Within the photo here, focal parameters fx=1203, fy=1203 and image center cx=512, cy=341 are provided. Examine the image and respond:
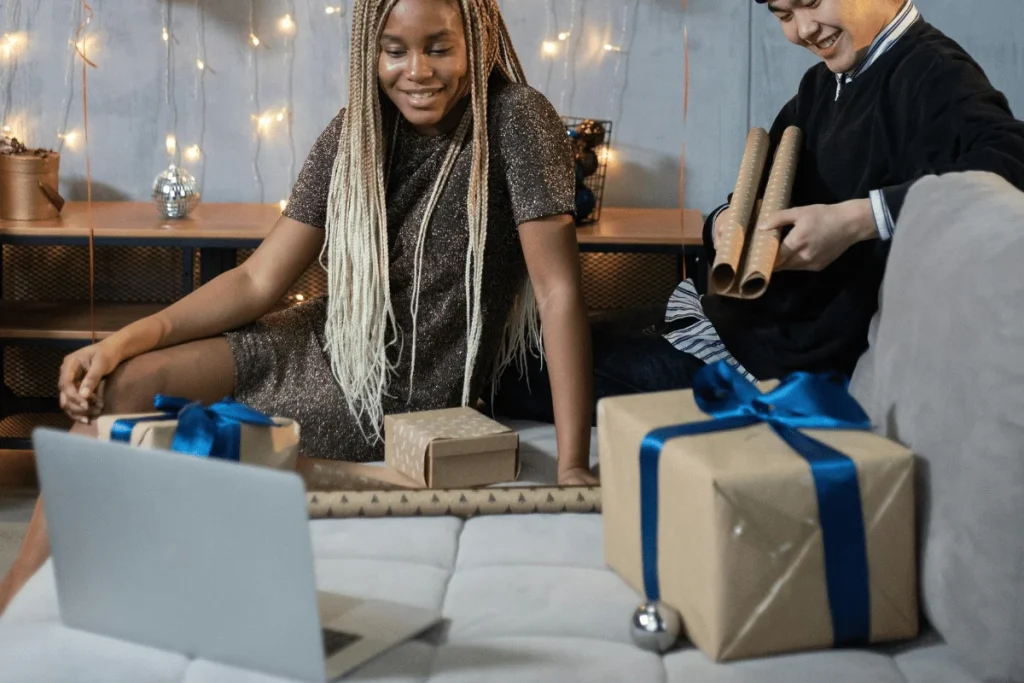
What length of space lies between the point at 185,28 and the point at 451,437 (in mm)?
1663

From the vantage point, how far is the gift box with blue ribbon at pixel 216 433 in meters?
1.34

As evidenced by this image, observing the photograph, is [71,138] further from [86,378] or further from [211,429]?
[211,429]

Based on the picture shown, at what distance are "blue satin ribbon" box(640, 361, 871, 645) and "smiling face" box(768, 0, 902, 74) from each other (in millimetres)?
560

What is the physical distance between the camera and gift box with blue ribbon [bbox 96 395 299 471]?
4.39 ft

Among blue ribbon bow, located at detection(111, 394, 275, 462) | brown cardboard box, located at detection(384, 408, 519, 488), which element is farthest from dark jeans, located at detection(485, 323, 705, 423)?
blue ribbon bow, located at detection(111, 394, 275, 462)

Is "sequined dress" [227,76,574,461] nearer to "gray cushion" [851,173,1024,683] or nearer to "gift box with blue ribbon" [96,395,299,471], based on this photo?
"gift box with blue ribbon" [96,395,299,471]

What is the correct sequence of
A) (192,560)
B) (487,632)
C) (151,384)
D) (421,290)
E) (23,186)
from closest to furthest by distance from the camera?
(192,560), (487,632), (151,384), (421,290), (23,186)

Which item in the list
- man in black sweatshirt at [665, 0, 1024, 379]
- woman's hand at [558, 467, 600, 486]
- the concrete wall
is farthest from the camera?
the concrete wall

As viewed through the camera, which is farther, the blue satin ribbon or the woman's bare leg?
the woman's bare leg

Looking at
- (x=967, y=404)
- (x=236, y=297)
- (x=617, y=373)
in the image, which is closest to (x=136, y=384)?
(x=236, y=297)

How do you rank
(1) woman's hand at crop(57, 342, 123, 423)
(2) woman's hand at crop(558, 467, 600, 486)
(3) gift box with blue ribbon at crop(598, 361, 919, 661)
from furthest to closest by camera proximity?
(1) woman's hand at crop(57, 342, 123, 423) → (2) woman's hand at crop(558, 467, 600, 486) → (3) gift box with blue ribbon at crop(598, 361, 919, 661)

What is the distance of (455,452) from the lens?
154 centimetres

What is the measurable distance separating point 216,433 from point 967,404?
78 centimetres

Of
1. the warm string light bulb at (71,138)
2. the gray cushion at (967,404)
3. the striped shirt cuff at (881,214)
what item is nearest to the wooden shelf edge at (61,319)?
the warm string light bulb at (71,138)
